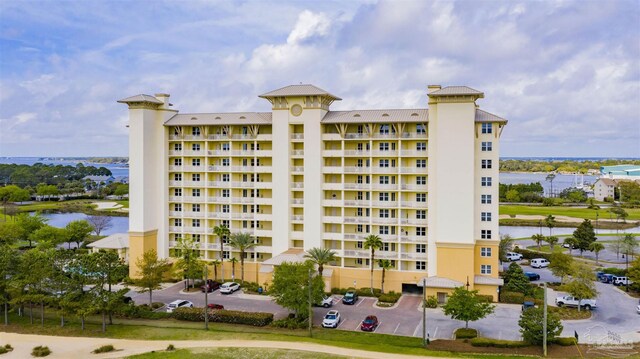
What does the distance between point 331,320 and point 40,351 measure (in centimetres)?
2156

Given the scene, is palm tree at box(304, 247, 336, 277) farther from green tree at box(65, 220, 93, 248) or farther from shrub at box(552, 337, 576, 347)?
green tree at box(65, 220, 93, 248)

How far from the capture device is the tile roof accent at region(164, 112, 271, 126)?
57719 mm

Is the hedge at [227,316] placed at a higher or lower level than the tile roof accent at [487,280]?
lower

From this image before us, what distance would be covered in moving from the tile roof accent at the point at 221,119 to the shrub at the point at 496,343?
31919 mm

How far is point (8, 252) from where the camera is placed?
44531 mm

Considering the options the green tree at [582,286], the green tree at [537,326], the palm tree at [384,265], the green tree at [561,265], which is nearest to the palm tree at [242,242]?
the palm tree at [384,265]

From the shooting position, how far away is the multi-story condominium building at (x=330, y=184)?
5069cm

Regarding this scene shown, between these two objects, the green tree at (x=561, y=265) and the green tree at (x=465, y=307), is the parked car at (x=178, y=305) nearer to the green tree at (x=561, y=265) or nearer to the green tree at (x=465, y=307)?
the green tree at (x=465, y=307)

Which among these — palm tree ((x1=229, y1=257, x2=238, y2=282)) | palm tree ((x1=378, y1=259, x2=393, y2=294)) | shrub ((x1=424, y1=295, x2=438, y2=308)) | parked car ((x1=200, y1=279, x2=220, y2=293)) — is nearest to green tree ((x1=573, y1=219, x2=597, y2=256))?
palm tree ((x1=378, y1=259, x2=393, y2=294))

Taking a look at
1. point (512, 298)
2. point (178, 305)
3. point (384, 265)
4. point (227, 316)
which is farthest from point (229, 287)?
point (512, 298)

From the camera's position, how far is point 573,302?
46.5 metres

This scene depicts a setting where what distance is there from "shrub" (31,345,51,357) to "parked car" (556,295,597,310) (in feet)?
141

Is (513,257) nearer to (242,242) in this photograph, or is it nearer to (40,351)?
(242,242)

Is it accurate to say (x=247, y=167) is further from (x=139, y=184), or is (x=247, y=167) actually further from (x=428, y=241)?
(x=428, y=241)
